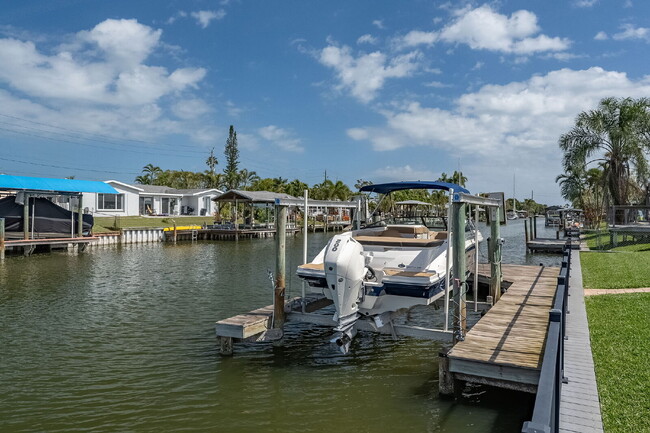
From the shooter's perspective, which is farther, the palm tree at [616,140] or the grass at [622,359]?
the palm tree at [616,140]

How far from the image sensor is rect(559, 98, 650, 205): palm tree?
34.0m

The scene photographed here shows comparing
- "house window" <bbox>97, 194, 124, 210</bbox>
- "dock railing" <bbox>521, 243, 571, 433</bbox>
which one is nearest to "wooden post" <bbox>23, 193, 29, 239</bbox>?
"house window" <bbox>97, 194, 124, 210</bbox>

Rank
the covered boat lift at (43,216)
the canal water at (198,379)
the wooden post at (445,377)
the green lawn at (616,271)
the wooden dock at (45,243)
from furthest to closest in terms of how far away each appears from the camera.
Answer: the covered boat lift at (43,216)
the wooden dock at (45,243)
the green lawn at (616,271)
the wooden post at (445,377)
the canal water at (198,379)

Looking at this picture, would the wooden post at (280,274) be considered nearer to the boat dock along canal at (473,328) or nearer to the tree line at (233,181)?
the boat dock along canal at (473,328)

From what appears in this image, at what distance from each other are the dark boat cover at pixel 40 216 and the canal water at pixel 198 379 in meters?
18.2

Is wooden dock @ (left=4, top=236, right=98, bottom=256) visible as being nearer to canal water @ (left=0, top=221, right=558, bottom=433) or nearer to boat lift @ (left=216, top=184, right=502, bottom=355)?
canal water @ (left=0, top=221, right=558, bottom=433)

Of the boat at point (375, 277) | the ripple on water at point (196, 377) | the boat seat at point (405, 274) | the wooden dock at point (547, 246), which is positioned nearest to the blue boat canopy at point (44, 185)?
the ripple on water at point (196, 377)

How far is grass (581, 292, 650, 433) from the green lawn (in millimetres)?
2364

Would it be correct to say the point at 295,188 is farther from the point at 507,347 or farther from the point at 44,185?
the point at 507,347

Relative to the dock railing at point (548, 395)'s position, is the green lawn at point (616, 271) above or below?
below

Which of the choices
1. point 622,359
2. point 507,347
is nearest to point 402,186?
point 507,347

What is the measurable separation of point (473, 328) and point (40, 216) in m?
31.0

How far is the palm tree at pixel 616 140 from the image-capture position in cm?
3397

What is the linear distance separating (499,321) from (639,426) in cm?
378
